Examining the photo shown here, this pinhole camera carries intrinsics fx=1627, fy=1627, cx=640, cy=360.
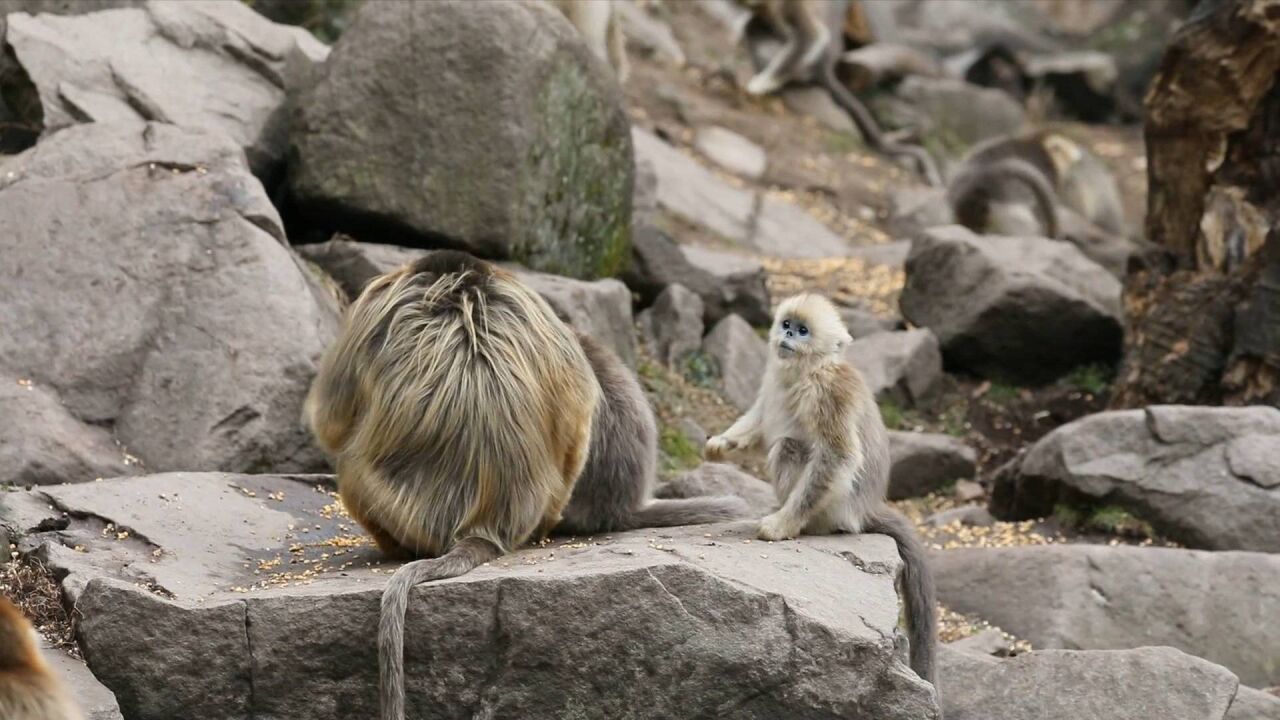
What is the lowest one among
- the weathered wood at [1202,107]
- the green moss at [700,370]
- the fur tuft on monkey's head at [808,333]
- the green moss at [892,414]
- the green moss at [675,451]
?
the green moss at [675,451]

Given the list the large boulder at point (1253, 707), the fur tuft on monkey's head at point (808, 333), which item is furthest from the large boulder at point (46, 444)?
the large boulder at point (1253, 707)

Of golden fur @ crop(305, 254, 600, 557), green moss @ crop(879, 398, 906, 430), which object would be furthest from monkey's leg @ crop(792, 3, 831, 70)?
golden fur @ crop(305, 254, 600, 557)

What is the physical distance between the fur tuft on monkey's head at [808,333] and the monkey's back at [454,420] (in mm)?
1100

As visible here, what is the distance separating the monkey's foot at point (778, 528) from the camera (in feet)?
21.8

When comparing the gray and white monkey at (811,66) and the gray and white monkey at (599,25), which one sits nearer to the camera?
the gray and white monkey at (599,25)

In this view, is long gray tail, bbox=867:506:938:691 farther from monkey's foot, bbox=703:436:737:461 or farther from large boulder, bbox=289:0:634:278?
large boulder, bbox=289:0:634:278

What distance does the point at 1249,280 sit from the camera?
1148cm

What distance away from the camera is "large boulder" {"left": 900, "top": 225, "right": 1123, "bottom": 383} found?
13.5 m

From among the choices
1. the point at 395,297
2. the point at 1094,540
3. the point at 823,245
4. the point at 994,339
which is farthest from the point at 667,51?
the point at 395,297

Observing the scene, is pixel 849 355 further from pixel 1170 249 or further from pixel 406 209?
pixel 406 209

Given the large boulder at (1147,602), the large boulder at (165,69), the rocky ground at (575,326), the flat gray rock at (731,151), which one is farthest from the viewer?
the flat gray rock at (731,151)

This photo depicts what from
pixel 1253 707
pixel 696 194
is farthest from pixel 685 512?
pixel 696 194

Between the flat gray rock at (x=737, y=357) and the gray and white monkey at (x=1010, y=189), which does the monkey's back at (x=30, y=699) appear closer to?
the flat gray rock at (x=737, y=357)

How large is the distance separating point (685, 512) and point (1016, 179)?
42.6 ft
